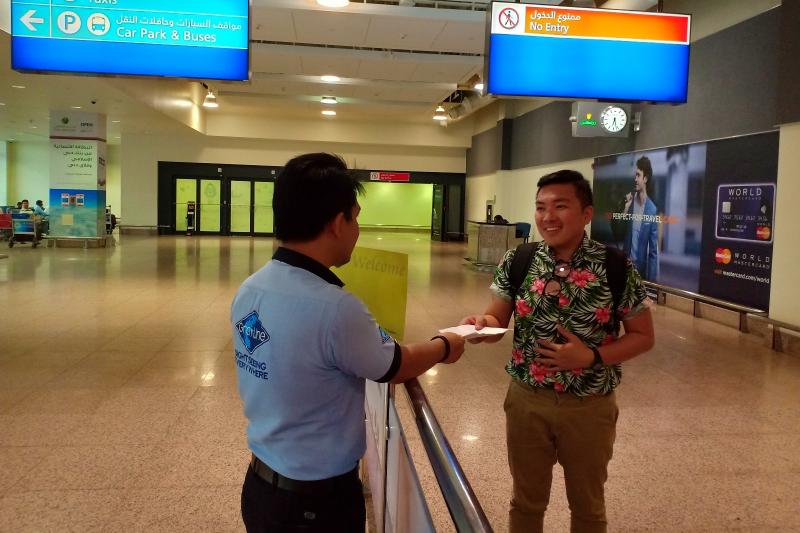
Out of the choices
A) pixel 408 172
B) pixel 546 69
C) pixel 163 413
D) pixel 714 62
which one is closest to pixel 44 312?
pixel 163 413

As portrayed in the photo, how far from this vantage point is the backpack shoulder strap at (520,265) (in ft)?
7.34

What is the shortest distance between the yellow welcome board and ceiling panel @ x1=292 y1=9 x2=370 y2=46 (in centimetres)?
899

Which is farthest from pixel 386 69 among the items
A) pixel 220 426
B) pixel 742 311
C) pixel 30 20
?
pixel 220 426

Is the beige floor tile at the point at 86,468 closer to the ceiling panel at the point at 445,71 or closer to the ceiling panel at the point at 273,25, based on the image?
the ceiling panel at the point at 273,25

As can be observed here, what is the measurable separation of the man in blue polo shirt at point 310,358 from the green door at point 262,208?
25461 millimetres

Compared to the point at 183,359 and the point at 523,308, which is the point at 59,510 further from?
the point at 183,359

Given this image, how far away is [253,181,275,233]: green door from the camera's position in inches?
1042

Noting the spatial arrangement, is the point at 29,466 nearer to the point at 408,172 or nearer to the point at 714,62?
the point at 714,62

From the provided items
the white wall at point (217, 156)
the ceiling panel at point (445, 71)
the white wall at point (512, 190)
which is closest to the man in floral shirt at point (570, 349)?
the ceiling panel at point (445, 71)

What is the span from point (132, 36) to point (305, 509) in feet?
18.2

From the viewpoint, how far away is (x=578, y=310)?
81.8 inches

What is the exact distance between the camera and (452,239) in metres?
26.8

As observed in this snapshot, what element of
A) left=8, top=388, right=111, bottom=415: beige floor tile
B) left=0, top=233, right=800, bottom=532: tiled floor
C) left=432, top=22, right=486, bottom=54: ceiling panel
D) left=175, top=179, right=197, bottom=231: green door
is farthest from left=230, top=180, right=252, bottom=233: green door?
left=8, top=388, right=111, bottom=415: beige floor tile

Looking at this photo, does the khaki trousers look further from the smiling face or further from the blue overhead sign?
the blue overhead sign
